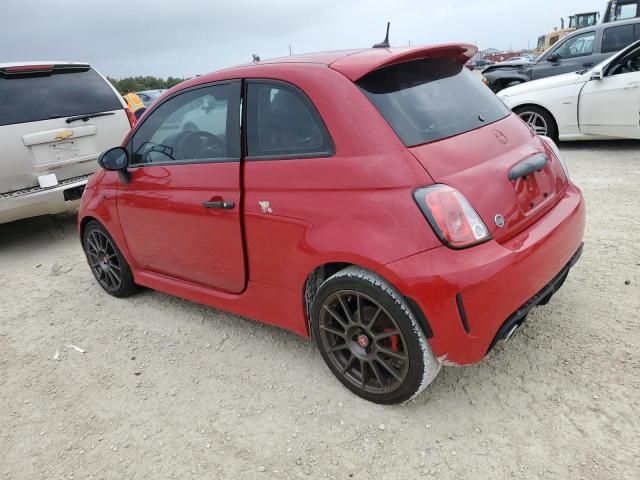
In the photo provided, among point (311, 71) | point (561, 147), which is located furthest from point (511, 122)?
point (561, 147)

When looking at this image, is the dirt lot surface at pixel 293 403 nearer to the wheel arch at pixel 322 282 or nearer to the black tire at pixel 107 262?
the black tire at pixel 107 262

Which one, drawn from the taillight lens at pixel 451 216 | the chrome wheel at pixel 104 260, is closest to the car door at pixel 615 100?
the taillight lens at pixel 451 216

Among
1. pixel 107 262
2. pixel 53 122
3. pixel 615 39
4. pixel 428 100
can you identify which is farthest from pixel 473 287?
pixel 615 39

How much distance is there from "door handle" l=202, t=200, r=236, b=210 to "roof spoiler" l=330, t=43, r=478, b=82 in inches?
34.4

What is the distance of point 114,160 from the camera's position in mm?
3381

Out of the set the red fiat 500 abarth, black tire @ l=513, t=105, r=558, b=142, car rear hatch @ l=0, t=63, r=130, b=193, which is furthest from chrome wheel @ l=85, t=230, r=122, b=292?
black tire @ l=513, t=105, r=558, b=142

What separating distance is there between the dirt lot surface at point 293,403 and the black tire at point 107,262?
0.88 ft

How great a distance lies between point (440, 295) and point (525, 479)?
0.78 m

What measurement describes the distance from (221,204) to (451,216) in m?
1.27

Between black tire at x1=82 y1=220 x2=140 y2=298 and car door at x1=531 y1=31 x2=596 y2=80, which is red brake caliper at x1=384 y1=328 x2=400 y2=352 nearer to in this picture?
black tire at x1=82 y1=220 x2=140 y2=298

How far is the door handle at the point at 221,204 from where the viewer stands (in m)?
2.71

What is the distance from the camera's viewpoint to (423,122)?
7.73ft

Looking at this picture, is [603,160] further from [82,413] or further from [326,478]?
[82,413]

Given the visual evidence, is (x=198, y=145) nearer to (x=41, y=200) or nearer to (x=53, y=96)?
(x=41, y=200)
